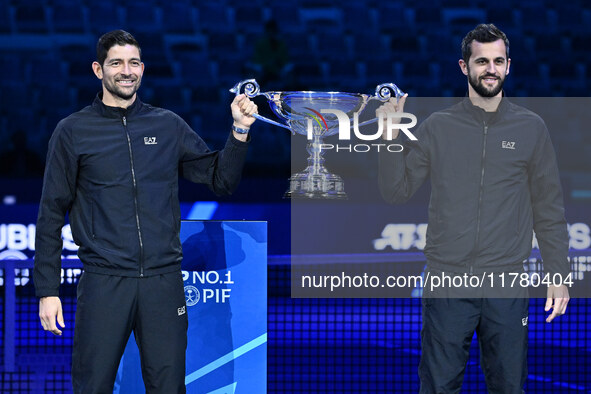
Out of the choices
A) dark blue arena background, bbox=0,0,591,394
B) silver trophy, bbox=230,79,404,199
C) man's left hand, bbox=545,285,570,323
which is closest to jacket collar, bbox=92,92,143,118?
silver trophy, bbox=230,79,404,199

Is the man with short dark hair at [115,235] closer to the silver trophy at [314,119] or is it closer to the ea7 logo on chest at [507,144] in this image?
the silver trophy at [314,119]

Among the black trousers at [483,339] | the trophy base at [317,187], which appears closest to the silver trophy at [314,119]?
the trophy base at [317,187]

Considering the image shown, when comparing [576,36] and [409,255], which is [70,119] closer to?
[409,255]

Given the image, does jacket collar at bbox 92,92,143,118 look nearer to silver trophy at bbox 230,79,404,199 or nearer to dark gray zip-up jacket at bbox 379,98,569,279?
silver trophy at bbox 230,79,404,199

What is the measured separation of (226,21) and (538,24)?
123 inches

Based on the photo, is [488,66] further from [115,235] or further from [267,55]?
[267,55]

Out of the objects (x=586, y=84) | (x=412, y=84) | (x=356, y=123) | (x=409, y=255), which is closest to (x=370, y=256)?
(x=409, y=255)

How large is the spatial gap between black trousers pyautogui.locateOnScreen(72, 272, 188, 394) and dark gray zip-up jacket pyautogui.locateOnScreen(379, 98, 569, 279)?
831mm

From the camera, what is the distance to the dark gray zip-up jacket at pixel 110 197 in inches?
105

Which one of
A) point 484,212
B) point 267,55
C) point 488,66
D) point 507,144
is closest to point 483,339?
point 484,212

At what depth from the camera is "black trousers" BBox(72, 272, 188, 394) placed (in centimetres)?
264

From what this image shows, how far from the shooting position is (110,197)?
2674 mm

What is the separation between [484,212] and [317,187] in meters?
0.56

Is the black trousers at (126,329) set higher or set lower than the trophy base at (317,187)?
lower
